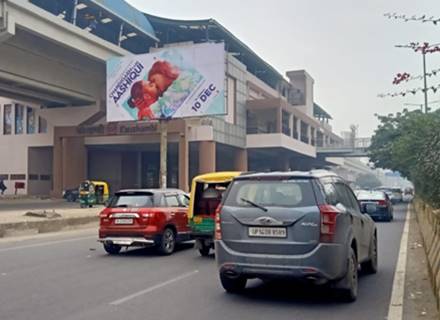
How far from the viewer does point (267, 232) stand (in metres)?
7.61

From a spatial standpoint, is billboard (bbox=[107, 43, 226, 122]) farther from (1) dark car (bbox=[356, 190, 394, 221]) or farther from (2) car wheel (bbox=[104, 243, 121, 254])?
(2) car wheel (bbox=[104, 243, 121, 254])

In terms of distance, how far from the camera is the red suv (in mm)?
13205

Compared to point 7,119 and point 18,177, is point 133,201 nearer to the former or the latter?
point 18,177

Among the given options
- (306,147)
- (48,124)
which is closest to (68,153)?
(48,124)

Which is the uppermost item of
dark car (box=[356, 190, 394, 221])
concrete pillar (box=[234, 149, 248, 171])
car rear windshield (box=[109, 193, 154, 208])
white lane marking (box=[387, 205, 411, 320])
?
concrete pillar (box=[234, 149, 248, 171])

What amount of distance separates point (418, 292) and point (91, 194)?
→ 31278 millimetres

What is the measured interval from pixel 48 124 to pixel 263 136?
2341 cm

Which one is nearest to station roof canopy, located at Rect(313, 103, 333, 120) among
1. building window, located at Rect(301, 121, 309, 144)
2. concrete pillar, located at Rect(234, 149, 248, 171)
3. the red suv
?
building window, located at Rect(301, 121, 309, 144)

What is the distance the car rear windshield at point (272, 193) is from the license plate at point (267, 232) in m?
0.34

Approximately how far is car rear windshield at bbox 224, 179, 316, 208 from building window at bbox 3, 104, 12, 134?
62570 millimetres

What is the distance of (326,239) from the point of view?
738cm

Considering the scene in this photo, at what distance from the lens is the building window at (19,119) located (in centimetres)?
6519

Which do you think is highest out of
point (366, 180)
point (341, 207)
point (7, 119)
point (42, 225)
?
point (7, 119)

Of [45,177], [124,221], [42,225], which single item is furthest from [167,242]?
[45,177]
